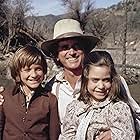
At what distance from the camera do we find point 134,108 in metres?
3.25

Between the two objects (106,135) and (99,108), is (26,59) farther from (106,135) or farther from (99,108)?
(106,135)

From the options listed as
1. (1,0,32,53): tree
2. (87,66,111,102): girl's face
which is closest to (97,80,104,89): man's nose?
(87,66,111,102): girl's face

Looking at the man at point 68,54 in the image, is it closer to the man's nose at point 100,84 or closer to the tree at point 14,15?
the man's nose at point 100,84

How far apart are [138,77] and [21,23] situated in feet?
41.1

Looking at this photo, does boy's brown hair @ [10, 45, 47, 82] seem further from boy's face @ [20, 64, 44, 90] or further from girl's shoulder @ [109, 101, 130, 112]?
girl's shoulder @ [109, 101, 130, 112]

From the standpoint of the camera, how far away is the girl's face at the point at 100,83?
3014 millimetres

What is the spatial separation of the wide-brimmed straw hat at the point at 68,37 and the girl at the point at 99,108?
40 centimetres

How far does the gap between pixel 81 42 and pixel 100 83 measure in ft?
2.18

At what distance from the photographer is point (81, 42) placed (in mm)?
3570

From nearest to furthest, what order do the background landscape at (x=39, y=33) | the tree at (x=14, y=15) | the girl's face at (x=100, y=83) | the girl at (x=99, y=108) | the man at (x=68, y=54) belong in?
1. the girl at (x=99, y=108)
2. the girl's face at (x=100, y=83)
3. the man at (x=68, y=54)
4. the background landscape at (x=39, y=33)
5. the tree at (x=14, y=15)

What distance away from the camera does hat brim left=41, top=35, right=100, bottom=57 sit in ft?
11.6

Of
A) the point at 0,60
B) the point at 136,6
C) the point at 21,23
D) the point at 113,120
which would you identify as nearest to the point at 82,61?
the point at 113,120

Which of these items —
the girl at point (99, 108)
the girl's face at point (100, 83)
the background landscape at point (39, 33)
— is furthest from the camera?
the background landscape at point (39, 33)

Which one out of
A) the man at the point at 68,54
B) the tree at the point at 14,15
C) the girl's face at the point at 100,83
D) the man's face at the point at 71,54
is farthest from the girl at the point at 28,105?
the tree at the point at 14,15
